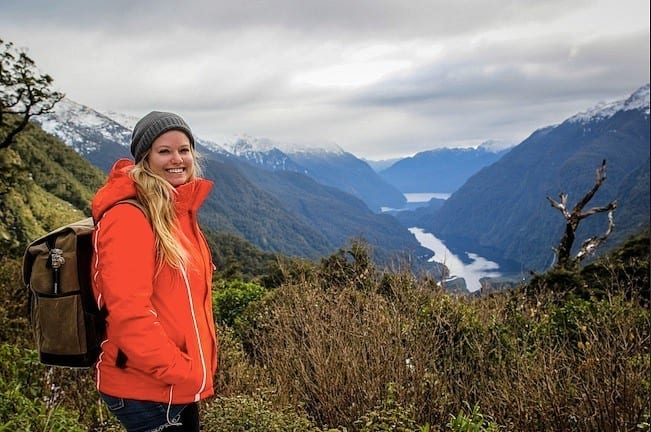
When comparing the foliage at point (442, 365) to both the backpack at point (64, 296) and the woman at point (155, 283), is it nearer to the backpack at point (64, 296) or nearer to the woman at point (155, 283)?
the woman at point (155, 283)

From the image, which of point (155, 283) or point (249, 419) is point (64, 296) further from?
point (249, 419)

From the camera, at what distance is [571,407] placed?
11.1 feet

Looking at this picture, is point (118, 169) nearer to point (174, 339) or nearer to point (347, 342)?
point (174, 339)

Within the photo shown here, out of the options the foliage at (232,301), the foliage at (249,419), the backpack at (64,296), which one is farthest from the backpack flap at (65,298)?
the foliage at (232,301)

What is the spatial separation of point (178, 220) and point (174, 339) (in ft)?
1.56

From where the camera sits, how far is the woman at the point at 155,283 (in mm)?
1899

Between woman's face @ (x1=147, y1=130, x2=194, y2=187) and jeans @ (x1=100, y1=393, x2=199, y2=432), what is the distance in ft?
2.85

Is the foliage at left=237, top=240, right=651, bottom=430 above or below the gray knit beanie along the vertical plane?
below

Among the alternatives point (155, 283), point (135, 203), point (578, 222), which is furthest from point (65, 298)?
point (578, 222)

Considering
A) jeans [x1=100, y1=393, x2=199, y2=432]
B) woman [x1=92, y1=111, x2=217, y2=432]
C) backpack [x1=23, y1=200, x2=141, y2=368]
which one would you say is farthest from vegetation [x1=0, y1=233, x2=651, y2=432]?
backpack [x1=23, y1=200, x2=141, y2=368]

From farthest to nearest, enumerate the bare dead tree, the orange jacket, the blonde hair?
1. the bare dead tree
2. the blonde hair
3. the orange jacket

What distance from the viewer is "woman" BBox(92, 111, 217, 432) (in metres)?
1.90

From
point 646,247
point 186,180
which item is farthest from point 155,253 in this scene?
point 646,247

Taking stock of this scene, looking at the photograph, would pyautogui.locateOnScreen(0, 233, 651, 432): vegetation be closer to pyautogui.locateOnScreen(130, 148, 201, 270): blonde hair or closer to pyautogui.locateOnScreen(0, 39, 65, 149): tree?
pyautogui.locateOnScreen(130, 148, 201, 270): blonde hair
